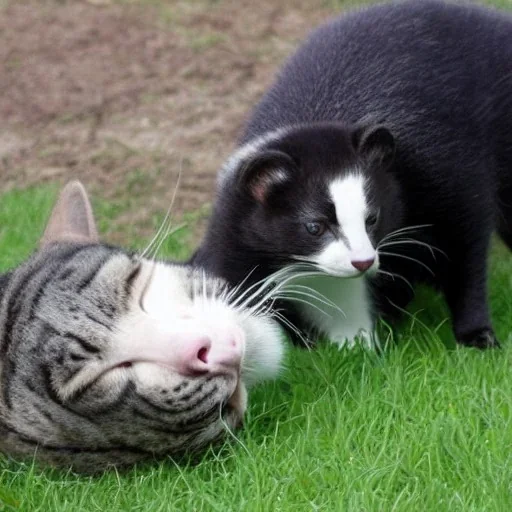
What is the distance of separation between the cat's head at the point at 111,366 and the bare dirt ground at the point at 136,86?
2773 mm

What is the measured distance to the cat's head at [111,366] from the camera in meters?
3.07

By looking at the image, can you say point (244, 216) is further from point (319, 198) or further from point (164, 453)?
point (164, 453)

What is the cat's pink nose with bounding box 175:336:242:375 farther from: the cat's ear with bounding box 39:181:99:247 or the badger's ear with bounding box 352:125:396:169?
the badger's ear with bounding box 352:125:396:169

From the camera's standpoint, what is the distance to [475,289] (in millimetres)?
4359

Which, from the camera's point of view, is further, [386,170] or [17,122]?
[17,122]

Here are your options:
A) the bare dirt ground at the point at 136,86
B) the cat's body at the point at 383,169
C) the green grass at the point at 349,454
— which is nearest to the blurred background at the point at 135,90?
the bare dirt ground at the point at 136,86

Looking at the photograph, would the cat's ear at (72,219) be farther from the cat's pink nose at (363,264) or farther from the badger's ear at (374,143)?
the badger's ear at (374,143)

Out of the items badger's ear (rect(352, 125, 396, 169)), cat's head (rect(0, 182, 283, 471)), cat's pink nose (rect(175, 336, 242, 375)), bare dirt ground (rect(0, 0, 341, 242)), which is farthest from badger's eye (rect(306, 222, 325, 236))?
bare dirt ground (rect(0, 0, 341, 242))

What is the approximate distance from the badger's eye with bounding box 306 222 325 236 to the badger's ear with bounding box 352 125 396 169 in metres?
0.32

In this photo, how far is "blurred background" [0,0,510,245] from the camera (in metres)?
6.69

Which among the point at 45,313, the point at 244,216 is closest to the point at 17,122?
the point at 244,216

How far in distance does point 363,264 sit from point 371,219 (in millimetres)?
310

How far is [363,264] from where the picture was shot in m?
3.91

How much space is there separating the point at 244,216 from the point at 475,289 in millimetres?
1029
